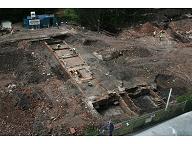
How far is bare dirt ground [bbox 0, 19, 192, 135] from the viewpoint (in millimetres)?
19219

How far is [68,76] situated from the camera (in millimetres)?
22500

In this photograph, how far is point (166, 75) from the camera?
23516mm

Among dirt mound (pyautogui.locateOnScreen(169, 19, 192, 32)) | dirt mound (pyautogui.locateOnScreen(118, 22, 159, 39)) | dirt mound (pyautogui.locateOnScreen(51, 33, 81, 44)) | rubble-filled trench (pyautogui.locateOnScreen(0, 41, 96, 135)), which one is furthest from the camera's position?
dirt mound (pyautogui.locateOnScreen(169, 19, 192, 32))

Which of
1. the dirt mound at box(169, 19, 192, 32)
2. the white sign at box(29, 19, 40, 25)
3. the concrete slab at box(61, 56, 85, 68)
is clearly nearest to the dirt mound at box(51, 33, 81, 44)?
the white sign at box(29, 19, 40, 25)

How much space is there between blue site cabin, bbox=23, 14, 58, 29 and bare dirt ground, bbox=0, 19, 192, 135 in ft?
1.75

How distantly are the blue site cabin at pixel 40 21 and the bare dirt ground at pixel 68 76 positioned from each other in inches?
21.0

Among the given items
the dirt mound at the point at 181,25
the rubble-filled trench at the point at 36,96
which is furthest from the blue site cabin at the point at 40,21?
the dirt mound at the point at 181,25

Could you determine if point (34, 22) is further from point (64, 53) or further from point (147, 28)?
point (147, 28)

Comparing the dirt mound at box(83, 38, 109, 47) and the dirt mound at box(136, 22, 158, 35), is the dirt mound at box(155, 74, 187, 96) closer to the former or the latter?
the dirt mound at box(83, 38, 109, 47)

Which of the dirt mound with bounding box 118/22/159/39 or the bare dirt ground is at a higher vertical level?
the dirt mound with bounding box 118/22/159/39

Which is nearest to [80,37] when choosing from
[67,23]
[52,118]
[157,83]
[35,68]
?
[67,23]

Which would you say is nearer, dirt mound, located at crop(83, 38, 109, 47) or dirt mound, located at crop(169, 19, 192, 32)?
dirt mound, located at crop(83, 38, 109, 47)

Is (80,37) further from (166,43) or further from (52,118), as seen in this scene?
(52,118)

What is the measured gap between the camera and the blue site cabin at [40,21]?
2708 centimetres
